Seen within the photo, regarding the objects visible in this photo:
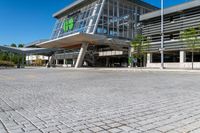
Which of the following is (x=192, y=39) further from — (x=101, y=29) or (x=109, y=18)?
(x=109, y=18)

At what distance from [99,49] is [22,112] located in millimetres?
57083

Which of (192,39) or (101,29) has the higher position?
(101,29)

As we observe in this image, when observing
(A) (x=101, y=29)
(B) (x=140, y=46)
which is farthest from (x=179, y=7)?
(A) (x=101, y=29)

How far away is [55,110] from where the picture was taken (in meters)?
5.86

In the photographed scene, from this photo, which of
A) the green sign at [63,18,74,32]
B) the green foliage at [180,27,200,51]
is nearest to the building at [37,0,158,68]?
the green sign at [63,18,74,32]

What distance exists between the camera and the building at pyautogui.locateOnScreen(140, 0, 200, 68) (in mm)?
43122

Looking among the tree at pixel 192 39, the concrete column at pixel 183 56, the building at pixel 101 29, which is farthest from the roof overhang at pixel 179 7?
the building at pixel 101 29

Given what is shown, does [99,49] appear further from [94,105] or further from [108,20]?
[94,105]

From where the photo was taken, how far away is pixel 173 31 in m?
47.2

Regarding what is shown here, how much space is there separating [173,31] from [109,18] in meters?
16.7

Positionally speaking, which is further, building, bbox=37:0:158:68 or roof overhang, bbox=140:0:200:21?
building, bbox=37:0:158:68

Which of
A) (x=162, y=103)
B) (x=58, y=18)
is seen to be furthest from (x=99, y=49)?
(x=162, y=103)

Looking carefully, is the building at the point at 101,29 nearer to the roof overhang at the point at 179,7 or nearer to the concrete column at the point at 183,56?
the roof overhang at the point at 179,7

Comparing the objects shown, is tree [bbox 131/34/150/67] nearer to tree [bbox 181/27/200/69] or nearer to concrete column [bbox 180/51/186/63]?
concrete column [bbox 180/51/186/63]
